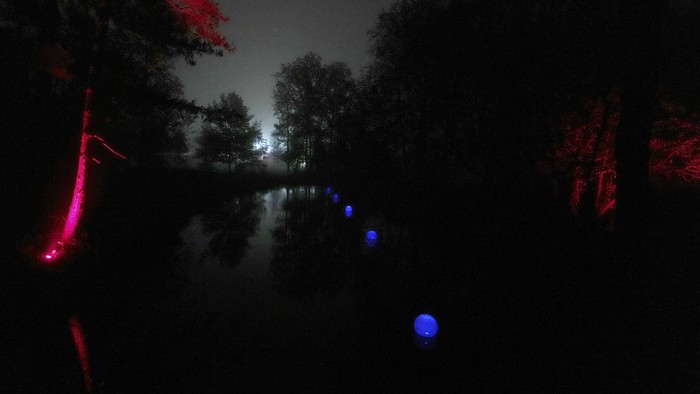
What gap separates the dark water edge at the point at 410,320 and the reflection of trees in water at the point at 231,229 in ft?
4.60

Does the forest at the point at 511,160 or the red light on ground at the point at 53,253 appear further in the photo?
the red light on ground at the point at 53,253

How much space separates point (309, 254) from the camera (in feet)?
32.9

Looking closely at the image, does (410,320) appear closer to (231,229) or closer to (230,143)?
(231,229)

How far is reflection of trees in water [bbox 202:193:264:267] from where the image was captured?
952 cm

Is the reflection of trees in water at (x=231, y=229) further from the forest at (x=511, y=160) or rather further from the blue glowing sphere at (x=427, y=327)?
the blue glowing sphere at (x=427, y=327)

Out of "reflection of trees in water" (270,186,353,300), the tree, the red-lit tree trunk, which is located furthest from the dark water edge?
the tree

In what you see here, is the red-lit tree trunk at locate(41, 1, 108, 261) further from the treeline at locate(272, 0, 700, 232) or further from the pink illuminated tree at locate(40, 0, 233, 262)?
the treeline at locate(272, 0, 700, 232)

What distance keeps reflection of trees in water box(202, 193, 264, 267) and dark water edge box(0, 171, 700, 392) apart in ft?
4.60

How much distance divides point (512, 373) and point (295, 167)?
38207 millimetres

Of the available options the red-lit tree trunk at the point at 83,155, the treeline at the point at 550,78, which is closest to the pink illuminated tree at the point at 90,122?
the red-lit tree trunk at the point at 83,155

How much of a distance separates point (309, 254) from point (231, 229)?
4.75 metres

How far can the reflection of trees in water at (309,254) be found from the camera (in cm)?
740

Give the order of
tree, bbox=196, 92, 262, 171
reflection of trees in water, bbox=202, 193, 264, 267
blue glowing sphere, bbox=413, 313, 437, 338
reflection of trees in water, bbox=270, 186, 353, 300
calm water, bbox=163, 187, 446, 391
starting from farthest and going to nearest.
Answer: tree, bbox=196, 92, 262, 171
reflection of trees in water, bbox=202, 193, 264, 267
reflection of trees in water, bbox=270, 186, 353, 300
blue glowing sphere, bbox=413, 313, 437, 338
calm water, bbox=163, 187, 446, 391

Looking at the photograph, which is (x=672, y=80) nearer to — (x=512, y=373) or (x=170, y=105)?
(x=512, y=373)
